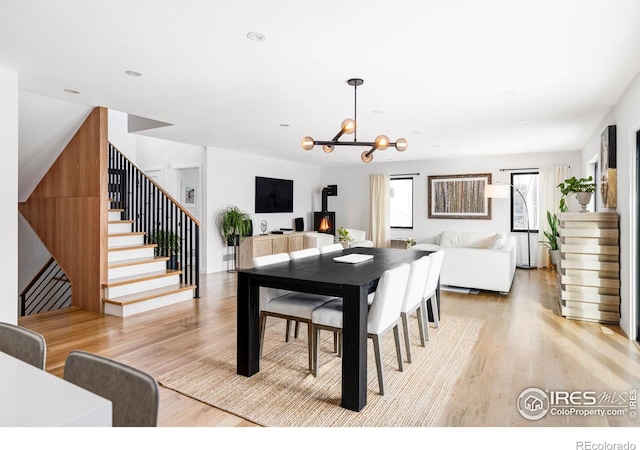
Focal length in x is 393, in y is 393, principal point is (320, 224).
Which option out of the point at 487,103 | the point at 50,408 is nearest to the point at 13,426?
the point at 50,408

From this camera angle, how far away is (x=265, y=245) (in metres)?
7.90

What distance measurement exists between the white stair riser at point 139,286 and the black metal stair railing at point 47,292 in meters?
1.68

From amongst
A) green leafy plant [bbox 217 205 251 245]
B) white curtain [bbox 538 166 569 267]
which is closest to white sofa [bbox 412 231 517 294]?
white curtain [bbox 538 166 569 267]

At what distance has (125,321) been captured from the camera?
4.24m

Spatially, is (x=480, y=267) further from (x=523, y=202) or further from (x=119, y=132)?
(x=119, y=132)

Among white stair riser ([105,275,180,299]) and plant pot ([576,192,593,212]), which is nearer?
white stair riser ([105,275,180,299])

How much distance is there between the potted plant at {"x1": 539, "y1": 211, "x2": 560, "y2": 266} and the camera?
7598mm

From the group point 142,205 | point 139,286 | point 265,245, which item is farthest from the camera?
point 265,245

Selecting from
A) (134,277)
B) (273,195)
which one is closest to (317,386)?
(134,277)

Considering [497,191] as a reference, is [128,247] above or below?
below

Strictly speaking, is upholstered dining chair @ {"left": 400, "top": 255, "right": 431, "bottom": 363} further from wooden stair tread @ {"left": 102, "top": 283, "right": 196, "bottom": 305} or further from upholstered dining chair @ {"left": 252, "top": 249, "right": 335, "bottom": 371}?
wooden stair tread @ {"left": 102, "top": 283, "right": 196, "bottom": 305}

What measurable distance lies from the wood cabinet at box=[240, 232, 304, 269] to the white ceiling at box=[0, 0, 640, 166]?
284 cm

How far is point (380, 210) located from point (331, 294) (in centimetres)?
734

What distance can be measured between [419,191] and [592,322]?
5527 mm
